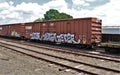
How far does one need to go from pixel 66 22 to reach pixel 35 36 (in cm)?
850


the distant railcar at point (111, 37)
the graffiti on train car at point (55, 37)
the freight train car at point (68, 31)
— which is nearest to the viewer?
the distant railcar at point (111, 37)

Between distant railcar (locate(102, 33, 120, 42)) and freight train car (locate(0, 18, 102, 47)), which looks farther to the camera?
freight train car (locate(0, 18, 102, 47))

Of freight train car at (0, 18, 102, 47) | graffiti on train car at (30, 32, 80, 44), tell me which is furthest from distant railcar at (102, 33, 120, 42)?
graffiti on train car at (30, 32, 80, 44)

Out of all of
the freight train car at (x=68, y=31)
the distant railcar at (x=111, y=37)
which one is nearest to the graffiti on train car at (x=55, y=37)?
the freight train car at (x=68, y=31)

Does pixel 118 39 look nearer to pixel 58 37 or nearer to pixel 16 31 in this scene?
pixel 58 37

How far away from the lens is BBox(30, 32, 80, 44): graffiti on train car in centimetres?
2372

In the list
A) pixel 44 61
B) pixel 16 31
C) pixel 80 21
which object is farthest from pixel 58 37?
pixel 16 31

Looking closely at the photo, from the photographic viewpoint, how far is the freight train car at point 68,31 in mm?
21337

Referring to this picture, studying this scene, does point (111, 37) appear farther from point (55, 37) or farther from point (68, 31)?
point (55, 37)

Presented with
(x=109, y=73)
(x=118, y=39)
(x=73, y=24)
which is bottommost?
(x=109, y=73)

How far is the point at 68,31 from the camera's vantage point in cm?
2412

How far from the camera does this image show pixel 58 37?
2595 cm

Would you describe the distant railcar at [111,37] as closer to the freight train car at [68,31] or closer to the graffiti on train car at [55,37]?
the freight train car at [68,31]

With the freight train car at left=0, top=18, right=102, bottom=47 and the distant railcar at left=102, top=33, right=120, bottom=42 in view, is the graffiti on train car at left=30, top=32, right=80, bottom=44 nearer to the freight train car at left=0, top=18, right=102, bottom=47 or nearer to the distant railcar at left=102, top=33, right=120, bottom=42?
the freight train car at left=0, top=18, right=102, bottom=47
